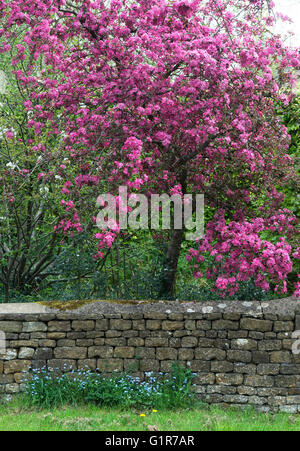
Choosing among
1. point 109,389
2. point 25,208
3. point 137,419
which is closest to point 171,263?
point 109,389

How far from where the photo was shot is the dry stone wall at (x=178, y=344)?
6.82m

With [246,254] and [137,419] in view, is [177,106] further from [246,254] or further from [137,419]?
[137,419]

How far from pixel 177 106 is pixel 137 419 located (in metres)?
3.91

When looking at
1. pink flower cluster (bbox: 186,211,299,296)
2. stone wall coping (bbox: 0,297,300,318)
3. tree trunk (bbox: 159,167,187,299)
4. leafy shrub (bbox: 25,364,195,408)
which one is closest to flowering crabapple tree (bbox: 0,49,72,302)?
stone wall coping (bbox: 0,297,300,318)

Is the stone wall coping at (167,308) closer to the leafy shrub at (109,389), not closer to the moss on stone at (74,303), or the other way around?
the moss on stone at (74,303)

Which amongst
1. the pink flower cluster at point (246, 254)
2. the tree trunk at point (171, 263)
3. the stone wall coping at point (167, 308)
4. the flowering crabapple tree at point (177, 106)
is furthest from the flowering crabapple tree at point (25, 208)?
the pink flower cluster at point (246, 254)

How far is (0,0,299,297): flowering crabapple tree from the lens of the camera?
262 inches

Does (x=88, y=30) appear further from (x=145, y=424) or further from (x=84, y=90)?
(x=145, y=424)

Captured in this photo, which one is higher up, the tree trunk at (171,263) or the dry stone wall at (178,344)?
the tree trunk at (171,263)

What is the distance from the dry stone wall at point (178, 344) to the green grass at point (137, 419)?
0.33 metres

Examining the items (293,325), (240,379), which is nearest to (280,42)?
(293,325)

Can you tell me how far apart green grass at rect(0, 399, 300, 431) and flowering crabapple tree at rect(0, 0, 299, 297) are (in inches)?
61.0

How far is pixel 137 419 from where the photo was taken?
19.6 ft
